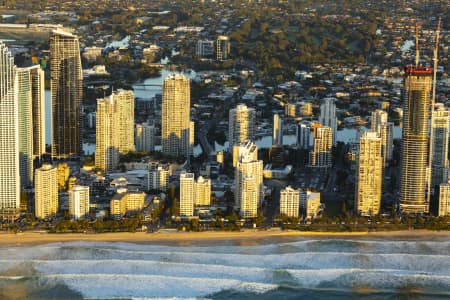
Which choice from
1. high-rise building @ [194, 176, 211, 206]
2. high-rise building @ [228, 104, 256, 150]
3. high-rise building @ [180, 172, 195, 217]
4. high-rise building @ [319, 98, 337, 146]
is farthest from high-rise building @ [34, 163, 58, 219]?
high-rise building @ [319, 98, 337, 146]

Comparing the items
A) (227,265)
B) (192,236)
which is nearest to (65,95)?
(192,236)

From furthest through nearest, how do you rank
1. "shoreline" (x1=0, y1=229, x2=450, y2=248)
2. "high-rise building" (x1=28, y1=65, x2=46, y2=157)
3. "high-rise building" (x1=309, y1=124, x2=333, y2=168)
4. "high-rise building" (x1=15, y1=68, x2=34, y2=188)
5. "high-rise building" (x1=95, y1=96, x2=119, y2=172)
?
1. "high-rise building" (x1=309, y1=124, x2=333, y2=168)
2. "high-rise building" (x1=28, y1=65, x2=46, y2=157)
3. "high-rise building" (x1=95, y1=96, x2=119, y2=172)
4. "high-rise building" (x1=15, y1=68, x2=34, y2=188)
5. "shoreline" (x1=0, y1=229, x2=450, y2=248)

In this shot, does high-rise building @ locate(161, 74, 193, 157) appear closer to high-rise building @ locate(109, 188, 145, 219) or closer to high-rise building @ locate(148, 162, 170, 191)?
high-rise building @ locate(148, 162, 170, 191)

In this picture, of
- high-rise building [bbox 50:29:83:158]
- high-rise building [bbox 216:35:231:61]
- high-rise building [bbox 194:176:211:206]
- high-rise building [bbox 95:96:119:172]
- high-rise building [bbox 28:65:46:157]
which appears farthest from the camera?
high-rise building [bbox 216:35:231:61]

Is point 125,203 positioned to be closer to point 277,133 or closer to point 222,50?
point 277,133

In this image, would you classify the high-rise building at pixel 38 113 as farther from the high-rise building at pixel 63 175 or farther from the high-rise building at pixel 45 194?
the high-rise building at pixel 45 194
